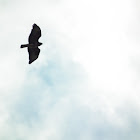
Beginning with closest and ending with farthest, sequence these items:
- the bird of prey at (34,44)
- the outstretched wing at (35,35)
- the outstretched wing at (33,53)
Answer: the outstretched wing at (35,35)
the bird of prey at (34,44)
the outstretched wing at (33,53)

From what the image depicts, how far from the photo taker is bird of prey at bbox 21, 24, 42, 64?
54.2 metres

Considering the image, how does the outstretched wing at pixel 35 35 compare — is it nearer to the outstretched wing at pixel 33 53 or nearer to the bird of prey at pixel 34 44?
the bird of prey at pixel 34 44

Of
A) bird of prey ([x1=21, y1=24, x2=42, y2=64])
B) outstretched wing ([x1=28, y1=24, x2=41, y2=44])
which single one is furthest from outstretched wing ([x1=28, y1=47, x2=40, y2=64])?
outstretched wing ([x1=28, y1=24, x2=41, y2=44])

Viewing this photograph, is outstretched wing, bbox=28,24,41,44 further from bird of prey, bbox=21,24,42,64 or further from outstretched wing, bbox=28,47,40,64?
outstretched wing, bbox=28,47,40,64

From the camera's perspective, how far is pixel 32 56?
5662 centimetres

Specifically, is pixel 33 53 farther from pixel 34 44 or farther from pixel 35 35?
pixel 35 35

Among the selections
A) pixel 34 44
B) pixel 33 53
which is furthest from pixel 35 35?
pixel 33 53

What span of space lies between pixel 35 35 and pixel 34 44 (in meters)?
1.57

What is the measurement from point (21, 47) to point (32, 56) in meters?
3.08

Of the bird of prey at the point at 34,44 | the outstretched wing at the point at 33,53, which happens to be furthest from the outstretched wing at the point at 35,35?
the outstretched wing at the point at 33,53

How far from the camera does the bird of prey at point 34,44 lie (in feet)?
178

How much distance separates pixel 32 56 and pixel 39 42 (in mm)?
2414

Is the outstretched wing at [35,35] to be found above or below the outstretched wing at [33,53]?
above

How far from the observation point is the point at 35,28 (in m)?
54.0
